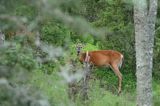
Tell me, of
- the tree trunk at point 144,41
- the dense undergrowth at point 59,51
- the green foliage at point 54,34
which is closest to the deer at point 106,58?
the dense undergrowth at point 59,51

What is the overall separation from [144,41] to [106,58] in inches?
240

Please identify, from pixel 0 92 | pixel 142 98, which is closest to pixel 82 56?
pixel 142 98

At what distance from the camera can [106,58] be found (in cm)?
1471

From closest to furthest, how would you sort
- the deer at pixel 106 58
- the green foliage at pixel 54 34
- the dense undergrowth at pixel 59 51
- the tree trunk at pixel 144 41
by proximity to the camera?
the dense undergrowth at pixel 59 51 → the tree trunk at pixel 144 41 → the green foliage at pixel 54 34 → the deer at pixel 106 58

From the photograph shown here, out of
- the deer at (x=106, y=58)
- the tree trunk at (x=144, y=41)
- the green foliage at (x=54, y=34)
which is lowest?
the deer at (x=106, y=58)

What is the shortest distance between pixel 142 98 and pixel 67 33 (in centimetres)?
418

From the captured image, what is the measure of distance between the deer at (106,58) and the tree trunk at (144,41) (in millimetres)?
4710

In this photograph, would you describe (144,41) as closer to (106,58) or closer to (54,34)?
(54,34)

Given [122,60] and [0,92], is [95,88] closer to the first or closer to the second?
[122,60]

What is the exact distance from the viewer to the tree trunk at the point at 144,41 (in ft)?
28.0

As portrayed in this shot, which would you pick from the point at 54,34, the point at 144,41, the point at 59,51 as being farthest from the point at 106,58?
the point at 59,51

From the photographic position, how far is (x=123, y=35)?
1418cm

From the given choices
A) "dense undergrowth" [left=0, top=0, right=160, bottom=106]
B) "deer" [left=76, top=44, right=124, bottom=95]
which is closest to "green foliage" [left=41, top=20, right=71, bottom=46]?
"dense undergrowth" [left=0, top=0, right=160, bottom=106]

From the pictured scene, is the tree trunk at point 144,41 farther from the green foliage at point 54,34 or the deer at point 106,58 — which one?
the deer at point 106,58
